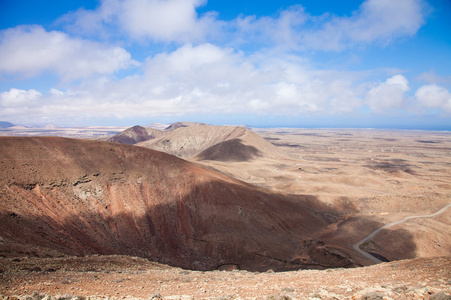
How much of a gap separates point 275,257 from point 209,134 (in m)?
144

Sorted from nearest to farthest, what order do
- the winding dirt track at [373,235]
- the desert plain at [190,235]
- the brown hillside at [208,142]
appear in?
the desert plain at [190,235], the winding dirt track at [373,235], the brown hillside at [208,142]

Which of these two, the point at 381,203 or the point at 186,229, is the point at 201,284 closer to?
the point at 186,229

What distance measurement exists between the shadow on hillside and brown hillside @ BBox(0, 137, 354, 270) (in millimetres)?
130

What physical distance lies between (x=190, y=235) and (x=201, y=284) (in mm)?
22644

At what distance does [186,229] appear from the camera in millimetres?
37688

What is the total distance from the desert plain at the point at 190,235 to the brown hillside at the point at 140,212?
0.58 ft

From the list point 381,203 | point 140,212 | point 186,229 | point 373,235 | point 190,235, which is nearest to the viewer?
point 140,212

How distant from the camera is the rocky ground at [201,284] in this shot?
11133 millimetres

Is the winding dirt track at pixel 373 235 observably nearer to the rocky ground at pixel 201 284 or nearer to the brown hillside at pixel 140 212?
the brown hillside at pixel 140 212

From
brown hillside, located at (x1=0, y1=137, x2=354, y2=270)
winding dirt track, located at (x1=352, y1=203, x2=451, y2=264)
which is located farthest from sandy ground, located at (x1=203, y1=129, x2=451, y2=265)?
brown hillside, located at (x1=0, y1=137, x2=354, y2=270)

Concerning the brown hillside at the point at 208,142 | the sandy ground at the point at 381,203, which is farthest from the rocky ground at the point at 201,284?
the brown hillside at the point at 208,142

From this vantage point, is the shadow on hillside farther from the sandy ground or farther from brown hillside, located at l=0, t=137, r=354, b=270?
the sandy ground

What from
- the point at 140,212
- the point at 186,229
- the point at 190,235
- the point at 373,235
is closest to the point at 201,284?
the point at 190,235

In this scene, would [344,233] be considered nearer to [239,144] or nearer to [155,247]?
[155,247]
